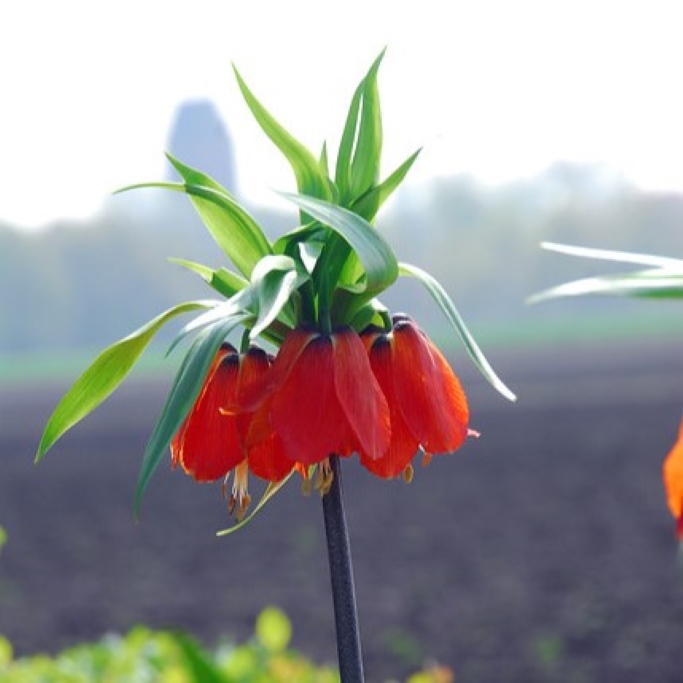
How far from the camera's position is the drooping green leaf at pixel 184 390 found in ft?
1.83

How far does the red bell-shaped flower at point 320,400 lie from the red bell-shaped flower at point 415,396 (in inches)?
0.9

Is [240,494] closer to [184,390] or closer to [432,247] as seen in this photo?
[184,390]

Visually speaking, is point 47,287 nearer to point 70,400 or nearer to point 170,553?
point 170,553

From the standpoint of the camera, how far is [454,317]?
0.63m

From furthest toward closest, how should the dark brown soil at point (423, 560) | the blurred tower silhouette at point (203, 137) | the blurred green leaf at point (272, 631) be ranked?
the blurred tower silhouette at point (203, 137), the dark brown soil at point (423, 560), the blurred green leaf at point (272, 631)

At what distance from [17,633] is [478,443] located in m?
5.32

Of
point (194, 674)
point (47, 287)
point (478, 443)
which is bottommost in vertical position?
point (47, 287)

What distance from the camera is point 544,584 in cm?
593

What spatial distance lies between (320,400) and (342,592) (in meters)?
0.14

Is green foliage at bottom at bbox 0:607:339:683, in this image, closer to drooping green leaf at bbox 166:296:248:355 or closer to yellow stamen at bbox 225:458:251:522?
yellow stamen at bbox 225:458:251:522

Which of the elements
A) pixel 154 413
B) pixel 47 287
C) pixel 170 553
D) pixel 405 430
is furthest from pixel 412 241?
pixel 405 430

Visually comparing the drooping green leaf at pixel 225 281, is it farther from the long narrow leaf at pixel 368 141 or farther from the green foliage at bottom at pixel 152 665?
the green foliage at bottom at pixel 152 665

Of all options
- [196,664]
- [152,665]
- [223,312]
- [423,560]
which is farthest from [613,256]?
[423,560]

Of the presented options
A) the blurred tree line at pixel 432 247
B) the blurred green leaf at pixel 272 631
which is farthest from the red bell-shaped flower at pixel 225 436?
the blurred tree line at pixel 432 247
